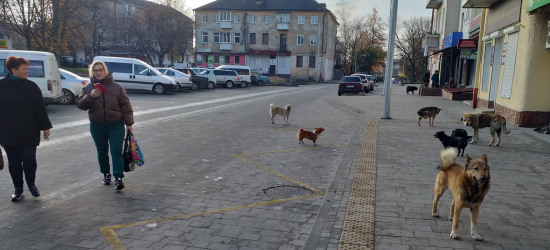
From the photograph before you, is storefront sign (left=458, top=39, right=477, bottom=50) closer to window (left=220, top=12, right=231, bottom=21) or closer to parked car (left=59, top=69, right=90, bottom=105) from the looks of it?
parked car (left=59, top=69, right=90, bottom=105)

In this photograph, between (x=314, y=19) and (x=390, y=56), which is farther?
(x=314, y=19)

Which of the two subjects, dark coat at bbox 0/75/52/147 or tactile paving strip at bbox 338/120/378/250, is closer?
tactile paving strip at bbox 338/120/378/250

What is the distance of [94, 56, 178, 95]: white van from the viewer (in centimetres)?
2211

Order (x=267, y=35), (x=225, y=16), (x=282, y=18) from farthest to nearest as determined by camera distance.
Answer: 1. (x=225, y=16)
2. (x=267, y=35)
3. (x=282, y=18)

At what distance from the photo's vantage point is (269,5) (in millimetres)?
59094

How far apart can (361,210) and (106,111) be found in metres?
3.71


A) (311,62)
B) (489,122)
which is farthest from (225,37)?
(489,122)

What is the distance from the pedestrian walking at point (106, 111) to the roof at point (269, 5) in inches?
2169

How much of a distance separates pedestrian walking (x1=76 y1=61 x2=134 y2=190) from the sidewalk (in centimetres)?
324

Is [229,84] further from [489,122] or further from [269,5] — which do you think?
[269,5]

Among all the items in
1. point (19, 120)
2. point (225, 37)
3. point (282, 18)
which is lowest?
point (19, 120)

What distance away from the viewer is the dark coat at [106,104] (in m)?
5.10

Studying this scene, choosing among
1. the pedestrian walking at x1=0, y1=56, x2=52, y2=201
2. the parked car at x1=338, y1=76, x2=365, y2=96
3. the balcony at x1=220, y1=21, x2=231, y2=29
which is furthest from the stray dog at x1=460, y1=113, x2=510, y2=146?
the balcony at x1=220, y1=21, x2=231, y2=29

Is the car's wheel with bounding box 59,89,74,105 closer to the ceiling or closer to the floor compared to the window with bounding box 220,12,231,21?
closer to the floor
